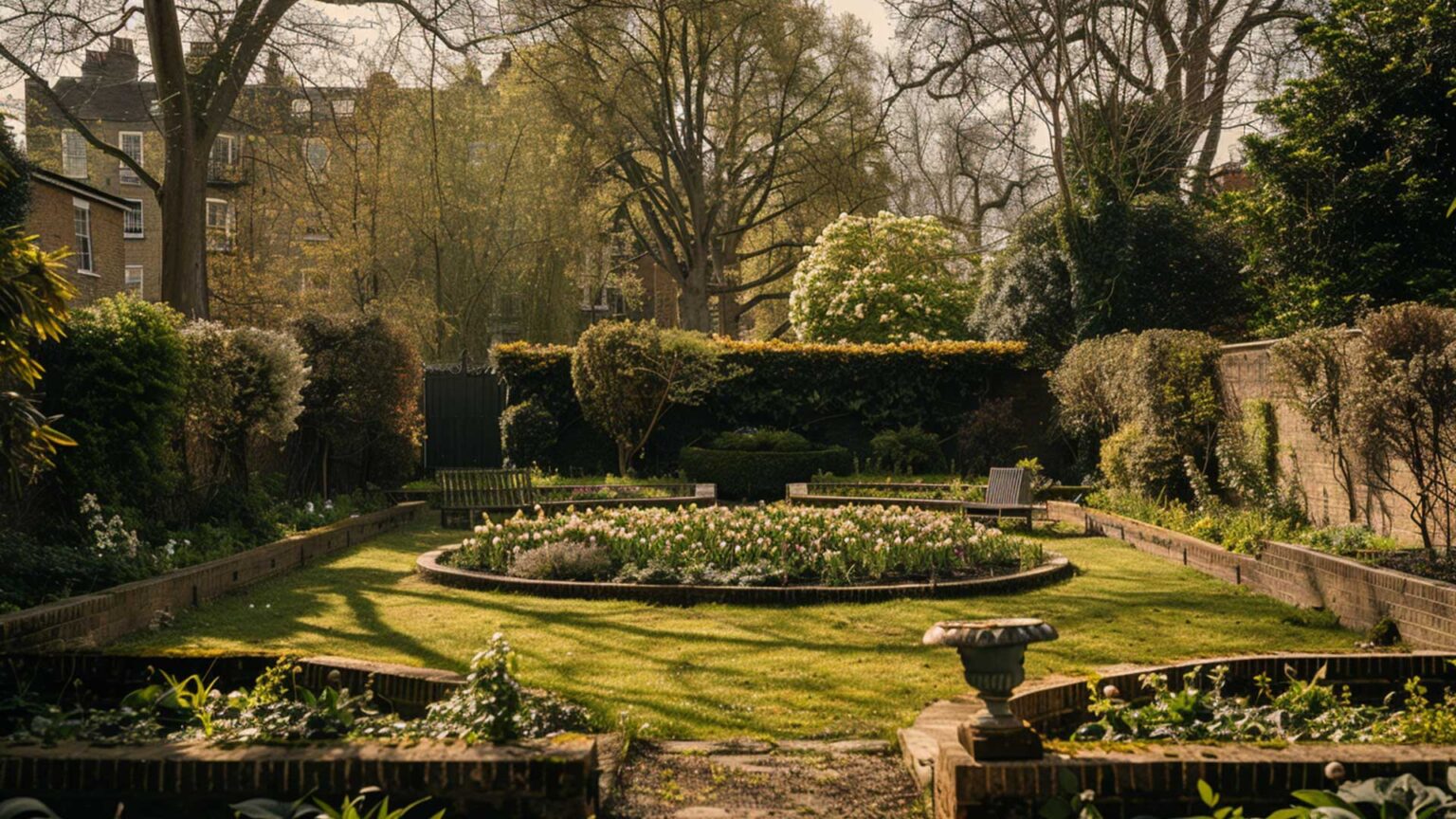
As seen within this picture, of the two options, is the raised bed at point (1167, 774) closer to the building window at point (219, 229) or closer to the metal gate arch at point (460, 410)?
the metal gate arch at point (460, 410)

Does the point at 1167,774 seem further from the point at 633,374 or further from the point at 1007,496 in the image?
the point at 633,374

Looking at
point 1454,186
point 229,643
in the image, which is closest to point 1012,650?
point 229,643

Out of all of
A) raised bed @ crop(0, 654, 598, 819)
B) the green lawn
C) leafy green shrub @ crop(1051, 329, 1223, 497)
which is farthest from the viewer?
leafy green shrub @ crop(1051, 329, 1223, 497)

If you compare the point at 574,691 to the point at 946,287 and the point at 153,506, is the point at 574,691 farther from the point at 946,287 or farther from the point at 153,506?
the point at 946,287

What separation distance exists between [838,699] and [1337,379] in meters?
7.08

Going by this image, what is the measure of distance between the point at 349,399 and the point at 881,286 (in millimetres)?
17197

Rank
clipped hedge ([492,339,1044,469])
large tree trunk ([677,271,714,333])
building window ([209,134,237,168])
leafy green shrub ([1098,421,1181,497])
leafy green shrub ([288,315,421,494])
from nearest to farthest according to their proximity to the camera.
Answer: leafy green shrub ([1098,421,1181,497]), leafy green shrub ([288,315,421,494]), clipped hedge ([492,339,1044,469]), large tree trunk ([677,271,714,333]), building window ([209,134,237,168])

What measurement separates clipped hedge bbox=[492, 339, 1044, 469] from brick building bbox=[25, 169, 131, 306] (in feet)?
33.7

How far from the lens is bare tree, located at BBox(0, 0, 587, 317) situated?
18.6 m

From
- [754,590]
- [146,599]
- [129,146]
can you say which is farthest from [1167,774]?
[129,146]

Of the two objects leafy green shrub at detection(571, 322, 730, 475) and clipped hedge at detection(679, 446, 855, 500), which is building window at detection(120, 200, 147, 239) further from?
clipped hedge at detection(679, 446, 855, 500)

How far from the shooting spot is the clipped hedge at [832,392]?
24891mm

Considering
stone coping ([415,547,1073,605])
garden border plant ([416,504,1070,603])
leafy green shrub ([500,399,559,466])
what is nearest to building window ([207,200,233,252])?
leafy green shrub ([500,399,559,466])

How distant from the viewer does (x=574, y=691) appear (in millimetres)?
7297
